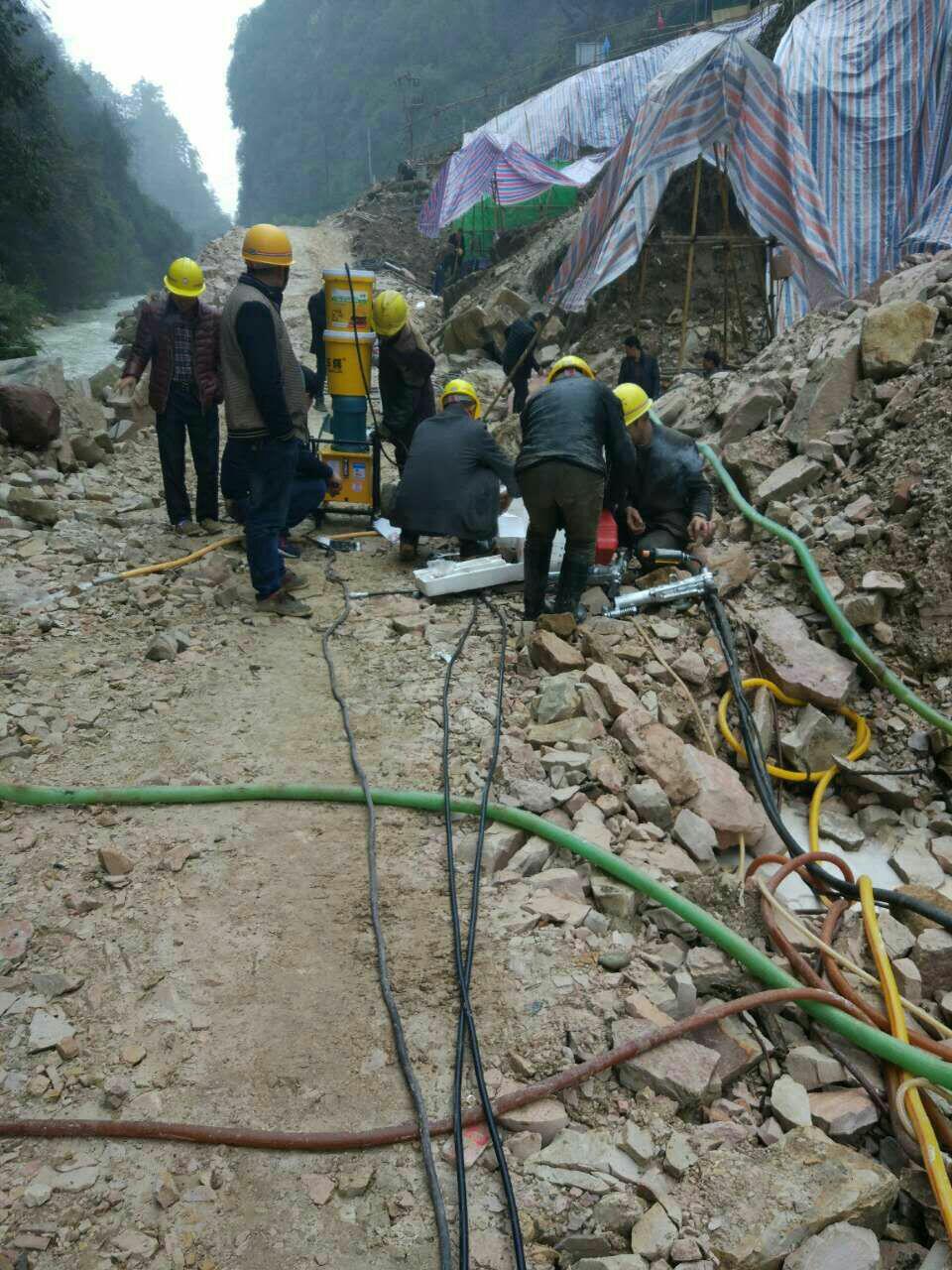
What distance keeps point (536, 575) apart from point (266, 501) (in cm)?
149

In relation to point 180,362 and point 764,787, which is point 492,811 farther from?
point 180,362

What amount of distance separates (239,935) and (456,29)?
201ft

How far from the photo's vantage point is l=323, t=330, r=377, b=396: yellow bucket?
19.7ft

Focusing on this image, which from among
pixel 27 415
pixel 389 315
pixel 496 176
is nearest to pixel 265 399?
pixel 389 315

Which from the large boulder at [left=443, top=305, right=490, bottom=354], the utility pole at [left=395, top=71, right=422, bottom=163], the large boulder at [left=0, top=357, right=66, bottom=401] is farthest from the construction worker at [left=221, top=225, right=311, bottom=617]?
the utility pole at [left=395, top=71, right=422, bottom=163]

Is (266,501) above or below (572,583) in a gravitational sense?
above

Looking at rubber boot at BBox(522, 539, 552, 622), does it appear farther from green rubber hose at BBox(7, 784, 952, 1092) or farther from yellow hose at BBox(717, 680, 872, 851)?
green rubber hose at BBox(7, 784, 952, 1092)

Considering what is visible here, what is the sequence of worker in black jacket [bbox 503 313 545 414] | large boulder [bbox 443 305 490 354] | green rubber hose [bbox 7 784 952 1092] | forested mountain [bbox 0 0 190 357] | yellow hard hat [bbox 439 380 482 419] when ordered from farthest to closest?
forested mountain [bbox 0 0 190 357] → large boulder [bbox 443 305 490 354] → worker in black jacket [bbox 503 313 545 414] → yellow hard hat [bbox 439 380 482 419] → green rubber hose [bbox 7 784 952 1092]

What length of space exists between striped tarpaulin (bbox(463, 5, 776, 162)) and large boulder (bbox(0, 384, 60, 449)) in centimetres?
1784

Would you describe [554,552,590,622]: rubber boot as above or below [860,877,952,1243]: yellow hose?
above

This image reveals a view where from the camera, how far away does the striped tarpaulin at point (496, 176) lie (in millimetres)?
17719

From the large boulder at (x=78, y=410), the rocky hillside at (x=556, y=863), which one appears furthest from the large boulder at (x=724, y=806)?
the large boulder at (x=78, y=410)

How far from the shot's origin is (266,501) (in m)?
4.60

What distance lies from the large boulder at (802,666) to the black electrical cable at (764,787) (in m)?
0.20
